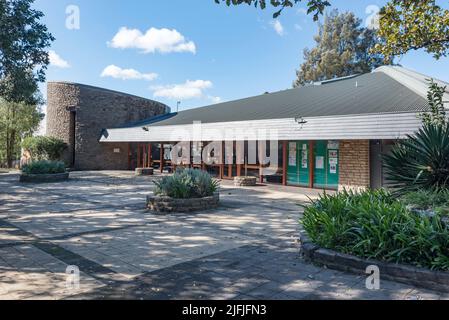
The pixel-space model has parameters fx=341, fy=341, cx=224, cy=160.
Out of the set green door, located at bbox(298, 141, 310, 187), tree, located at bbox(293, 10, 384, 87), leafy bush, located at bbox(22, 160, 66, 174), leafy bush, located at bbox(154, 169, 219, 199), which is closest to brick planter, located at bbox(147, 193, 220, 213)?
leafy bush, located at bbox(154, 169, 219, 199)

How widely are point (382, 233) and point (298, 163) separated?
1130 centimetres

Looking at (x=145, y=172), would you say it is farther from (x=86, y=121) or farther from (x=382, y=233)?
(x=382, y=233)

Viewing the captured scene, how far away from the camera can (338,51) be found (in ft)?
120

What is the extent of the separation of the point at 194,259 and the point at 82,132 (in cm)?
2400

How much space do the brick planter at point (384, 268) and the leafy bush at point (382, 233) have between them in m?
0.12

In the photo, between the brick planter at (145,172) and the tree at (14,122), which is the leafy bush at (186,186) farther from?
the tree at (14,122)

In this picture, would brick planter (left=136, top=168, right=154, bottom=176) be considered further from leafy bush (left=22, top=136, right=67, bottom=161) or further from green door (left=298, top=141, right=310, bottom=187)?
green door (left=298, top=141, right=310, bottom=187)

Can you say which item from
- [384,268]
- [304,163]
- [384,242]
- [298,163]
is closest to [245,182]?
[298,163]

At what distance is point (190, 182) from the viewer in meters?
9.81

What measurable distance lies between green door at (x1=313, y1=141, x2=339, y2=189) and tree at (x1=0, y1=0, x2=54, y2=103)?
11255mm

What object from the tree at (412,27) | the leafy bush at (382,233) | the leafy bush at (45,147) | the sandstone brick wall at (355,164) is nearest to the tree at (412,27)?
the tree at (412,27)

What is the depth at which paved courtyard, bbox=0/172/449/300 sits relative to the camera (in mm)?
3846

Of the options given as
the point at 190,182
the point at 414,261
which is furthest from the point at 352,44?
the point at 414,261

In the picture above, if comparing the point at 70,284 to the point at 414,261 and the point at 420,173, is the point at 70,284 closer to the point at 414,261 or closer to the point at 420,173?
the point at 414,261
